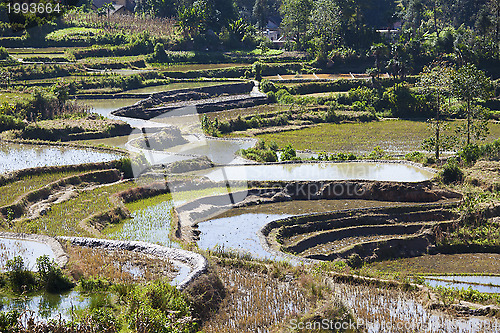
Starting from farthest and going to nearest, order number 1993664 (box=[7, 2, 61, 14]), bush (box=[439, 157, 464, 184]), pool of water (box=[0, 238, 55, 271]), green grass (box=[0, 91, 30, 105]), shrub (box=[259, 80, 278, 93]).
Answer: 1. number 1993664 (box=[7, 2, 61, 14])
2. shrub (box=[259, 80, 278, 93])
3. green grass (box=[0, 91, 30, 105])
4. bush (box=[439, 157, 464, 184])
5. pool of water (box=[0, 238, 55, 271])

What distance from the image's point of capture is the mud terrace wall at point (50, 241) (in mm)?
12892

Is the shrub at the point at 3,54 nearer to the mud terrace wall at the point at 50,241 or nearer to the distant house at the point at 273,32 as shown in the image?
the distant house at the point at 273,32

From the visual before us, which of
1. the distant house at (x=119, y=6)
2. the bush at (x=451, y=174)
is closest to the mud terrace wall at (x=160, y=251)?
the bush at (x=451, y=174)

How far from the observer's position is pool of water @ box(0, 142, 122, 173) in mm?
23280

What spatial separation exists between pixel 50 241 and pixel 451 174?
13327 millimetres

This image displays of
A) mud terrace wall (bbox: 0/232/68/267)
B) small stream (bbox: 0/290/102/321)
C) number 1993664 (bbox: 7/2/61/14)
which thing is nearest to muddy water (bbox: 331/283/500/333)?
small stream (bbox: 0/290/102/321)

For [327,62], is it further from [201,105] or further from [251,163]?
[251,163]

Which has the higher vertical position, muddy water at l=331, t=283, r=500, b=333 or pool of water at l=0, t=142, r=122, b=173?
pool of water at l=0, t=142, r=122, b=173

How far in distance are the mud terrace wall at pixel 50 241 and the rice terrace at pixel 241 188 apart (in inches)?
2.0

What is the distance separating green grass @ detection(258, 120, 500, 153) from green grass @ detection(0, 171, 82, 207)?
40.3 feet

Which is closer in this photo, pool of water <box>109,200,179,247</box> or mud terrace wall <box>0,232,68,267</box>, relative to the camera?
mud terrace wall <box>0,232,68,267</box>

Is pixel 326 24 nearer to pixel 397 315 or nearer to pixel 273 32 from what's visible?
pixel 273 32

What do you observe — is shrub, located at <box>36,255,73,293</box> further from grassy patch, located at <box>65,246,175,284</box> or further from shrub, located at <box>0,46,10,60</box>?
shrub, located at <box>0,46,10,60</box>

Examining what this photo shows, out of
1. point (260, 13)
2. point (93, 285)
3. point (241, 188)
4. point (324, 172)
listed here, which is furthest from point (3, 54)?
point (93, 285)
